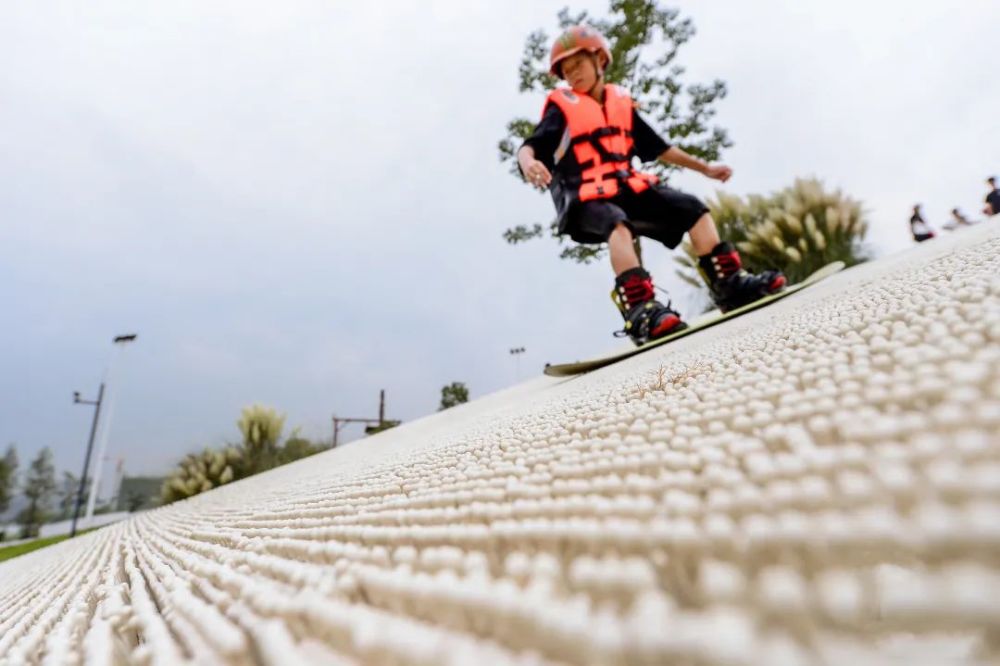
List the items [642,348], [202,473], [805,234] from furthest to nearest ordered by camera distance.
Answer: [202,473]
[805,234]
[642,348]

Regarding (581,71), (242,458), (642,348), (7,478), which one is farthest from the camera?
(7,478)

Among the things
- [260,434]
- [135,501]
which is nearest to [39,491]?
[135,501]

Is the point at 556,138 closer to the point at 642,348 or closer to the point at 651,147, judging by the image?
the point at 651,147

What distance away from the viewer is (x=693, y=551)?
0.07m

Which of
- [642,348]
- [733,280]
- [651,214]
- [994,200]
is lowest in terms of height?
[642,348]

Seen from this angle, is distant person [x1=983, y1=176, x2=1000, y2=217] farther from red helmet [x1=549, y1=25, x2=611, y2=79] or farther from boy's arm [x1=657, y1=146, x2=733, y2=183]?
red helmet [x1=549, y1=25, x2=611, y2=79]

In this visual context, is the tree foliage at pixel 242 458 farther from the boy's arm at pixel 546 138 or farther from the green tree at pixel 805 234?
the green tree at pixel 805 234

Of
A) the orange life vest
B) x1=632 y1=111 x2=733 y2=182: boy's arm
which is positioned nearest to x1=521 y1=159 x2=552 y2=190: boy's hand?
the orange life vest

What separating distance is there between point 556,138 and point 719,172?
375 mm

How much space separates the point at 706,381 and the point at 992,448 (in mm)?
108

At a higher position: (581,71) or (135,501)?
(581,71)

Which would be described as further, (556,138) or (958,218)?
(958,218)

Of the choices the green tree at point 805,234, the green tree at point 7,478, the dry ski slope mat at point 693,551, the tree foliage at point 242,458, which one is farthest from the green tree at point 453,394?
the green tree at point 7,478

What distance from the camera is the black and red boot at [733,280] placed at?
91cm
